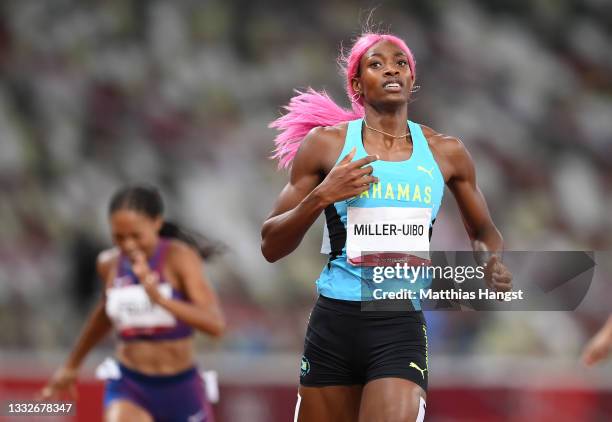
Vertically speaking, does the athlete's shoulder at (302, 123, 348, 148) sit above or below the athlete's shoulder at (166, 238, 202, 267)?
above

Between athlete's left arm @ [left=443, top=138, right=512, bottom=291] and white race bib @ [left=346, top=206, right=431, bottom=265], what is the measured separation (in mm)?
308

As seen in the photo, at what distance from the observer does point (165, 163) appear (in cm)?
1051

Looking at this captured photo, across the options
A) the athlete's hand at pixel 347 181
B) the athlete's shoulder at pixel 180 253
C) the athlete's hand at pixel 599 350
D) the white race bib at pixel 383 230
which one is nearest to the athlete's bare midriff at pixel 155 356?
the athlete's shoulder at pixel 180 253

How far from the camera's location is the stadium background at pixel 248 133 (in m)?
9.59

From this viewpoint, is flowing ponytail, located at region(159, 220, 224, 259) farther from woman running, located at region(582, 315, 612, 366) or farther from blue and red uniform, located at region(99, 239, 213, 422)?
woman running, located at region(582, 315, 612, 366)

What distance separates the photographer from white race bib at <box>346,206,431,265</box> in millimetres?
3998

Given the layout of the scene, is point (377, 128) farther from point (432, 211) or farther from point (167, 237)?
point (167, 237)

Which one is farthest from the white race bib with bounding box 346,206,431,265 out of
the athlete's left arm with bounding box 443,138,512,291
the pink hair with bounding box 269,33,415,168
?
the pink hair with bounding box 269,33,415,168

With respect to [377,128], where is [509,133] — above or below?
above

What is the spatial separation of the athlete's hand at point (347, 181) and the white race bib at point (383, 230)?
0.78 ft

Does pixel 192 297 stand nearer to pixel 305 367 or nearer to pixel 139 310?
pixel 139 310

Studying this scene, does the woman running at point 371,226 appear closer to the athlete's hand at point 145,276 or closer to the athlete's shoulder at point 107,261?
the athlete's hand at point 145,276

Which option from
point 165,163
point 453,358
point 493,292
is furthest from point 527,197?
point 493,292

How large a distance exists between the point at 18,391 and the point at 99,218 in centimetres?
325
